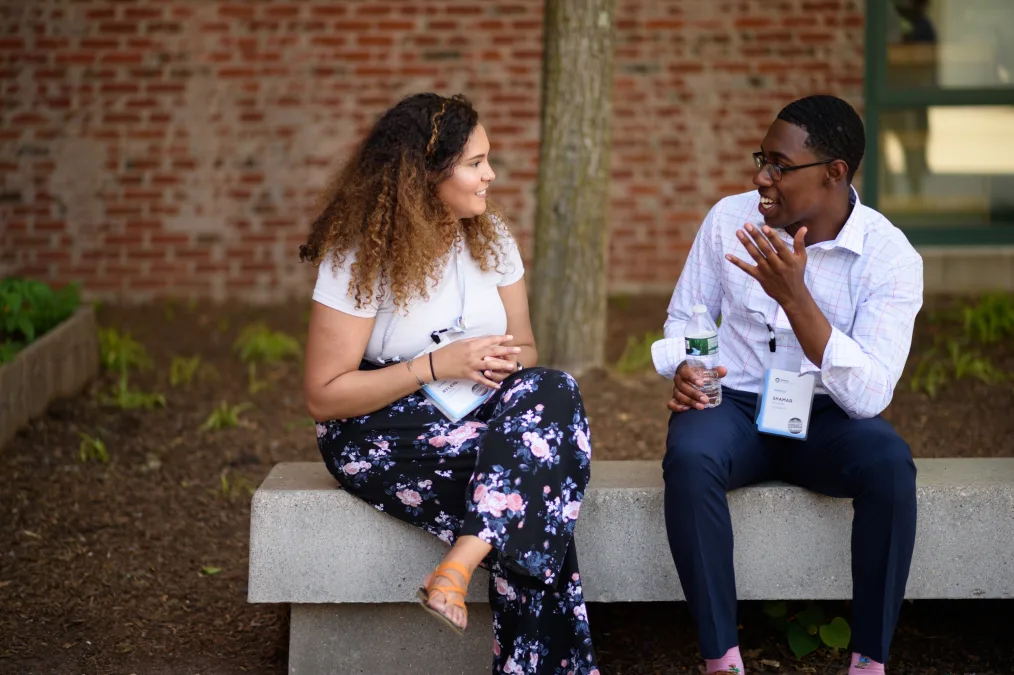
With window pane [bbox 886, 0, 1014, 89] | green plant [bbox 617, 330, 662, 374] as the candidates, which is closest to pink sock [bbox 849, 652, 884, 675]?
green plant [bbox 617, 330, 662, 374]

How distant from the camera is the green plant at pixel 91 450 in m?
4.85

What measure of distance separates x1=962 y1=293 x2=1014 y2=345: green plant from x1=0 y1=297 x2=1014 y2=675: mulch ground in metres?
0.19

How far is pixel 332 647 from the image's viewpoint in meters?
3.28

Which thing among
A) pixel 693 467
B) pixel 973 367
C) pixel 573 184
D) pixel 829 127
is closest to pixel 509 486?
pixel 693 467

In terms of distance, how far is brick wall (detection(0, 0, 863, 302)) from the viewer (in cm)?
708

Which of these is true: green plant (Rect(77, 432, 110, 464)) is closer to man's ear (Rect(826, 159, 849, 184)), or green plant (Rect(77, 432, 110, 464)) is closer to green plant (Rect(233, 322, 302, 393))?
green plant (Rect(233, 322, 302, 393))

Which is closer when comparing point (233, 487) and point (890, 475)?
point (890, 475)

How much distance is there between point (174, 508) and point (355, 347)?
5.64 ft

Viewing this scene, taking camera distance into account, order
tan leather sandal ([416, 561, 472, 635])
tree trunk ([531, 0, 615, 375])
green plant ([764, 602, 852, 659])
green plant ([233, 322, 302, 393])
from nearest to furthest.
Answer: tan leather sandal ([416, 561, 472, 635]) < green plant ([764, 602, 852, 659]) < tree trunk ([531, 0, 615, 375]) < green plant ([233, 322, 302, 393])

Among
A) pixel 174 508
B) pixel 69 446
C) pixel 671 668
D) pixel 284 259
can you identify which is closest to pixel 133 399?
pixel 69 446

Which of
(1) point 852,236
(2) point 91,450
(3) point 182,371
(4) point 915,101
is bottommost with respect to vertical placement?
(2) point 91,450

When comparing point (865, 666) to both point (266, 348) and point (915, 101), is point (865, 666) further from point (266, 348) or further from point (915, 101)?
point (915, 101)

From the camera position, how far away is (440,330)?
3232 mm

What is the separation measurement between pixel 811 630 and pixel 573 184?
225 cm
